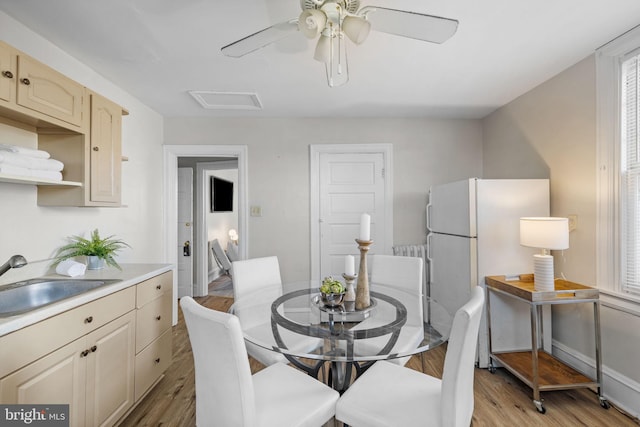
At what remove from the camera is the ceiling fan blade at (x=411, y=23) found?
1.19 m

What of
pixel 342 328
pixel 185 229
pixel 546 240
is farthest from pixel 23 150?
pixel 546 240

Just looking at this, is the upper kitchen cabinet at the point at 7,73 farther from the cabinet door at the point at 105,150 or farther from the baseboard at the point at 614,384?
the baseboard at the point at 614,384

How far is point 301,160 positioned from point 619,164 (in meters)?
2.66

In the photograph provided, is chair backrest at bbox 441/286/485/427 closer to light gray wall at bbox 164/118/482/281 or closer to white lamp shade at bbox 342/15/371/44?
white lamp shade at bbox 342/15/371/44

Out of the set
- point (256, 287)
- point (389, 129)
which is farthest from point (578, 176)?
point (256, 287)

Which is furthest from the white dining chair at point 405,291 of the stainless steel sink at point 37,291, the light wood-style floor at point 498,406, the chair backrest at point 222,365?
the stainless steel sink at point 37,291

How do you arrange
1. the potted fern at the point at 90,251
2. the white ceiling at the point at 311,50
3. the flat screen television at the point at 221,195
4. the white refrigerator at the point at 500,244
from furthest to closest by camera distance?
the flat screen television at the point at 221,195 < the white refrigerator at the point at 500,244 < the potted fern at the point at 90,251 < the white ceiling at the point at 311,50

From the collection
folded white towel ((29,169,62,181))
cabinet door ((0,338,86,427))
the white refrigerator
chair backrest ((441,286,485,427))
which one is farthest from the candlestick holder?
folded white towel ((29,169,62,181))

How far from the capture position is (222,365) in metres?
1.06

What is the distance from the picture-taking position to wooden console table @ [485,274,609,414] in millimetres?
1885

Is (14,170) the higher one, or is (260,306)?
(14,170)

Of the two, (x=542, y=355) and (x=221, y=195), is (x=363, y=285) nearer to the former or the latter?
(x=542, y=355)

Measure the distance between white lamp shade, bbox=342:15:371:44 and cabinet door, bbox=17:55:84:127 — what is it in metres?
1.64

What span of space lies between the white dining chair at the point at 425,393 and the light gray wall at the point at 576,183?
1.51 meters
